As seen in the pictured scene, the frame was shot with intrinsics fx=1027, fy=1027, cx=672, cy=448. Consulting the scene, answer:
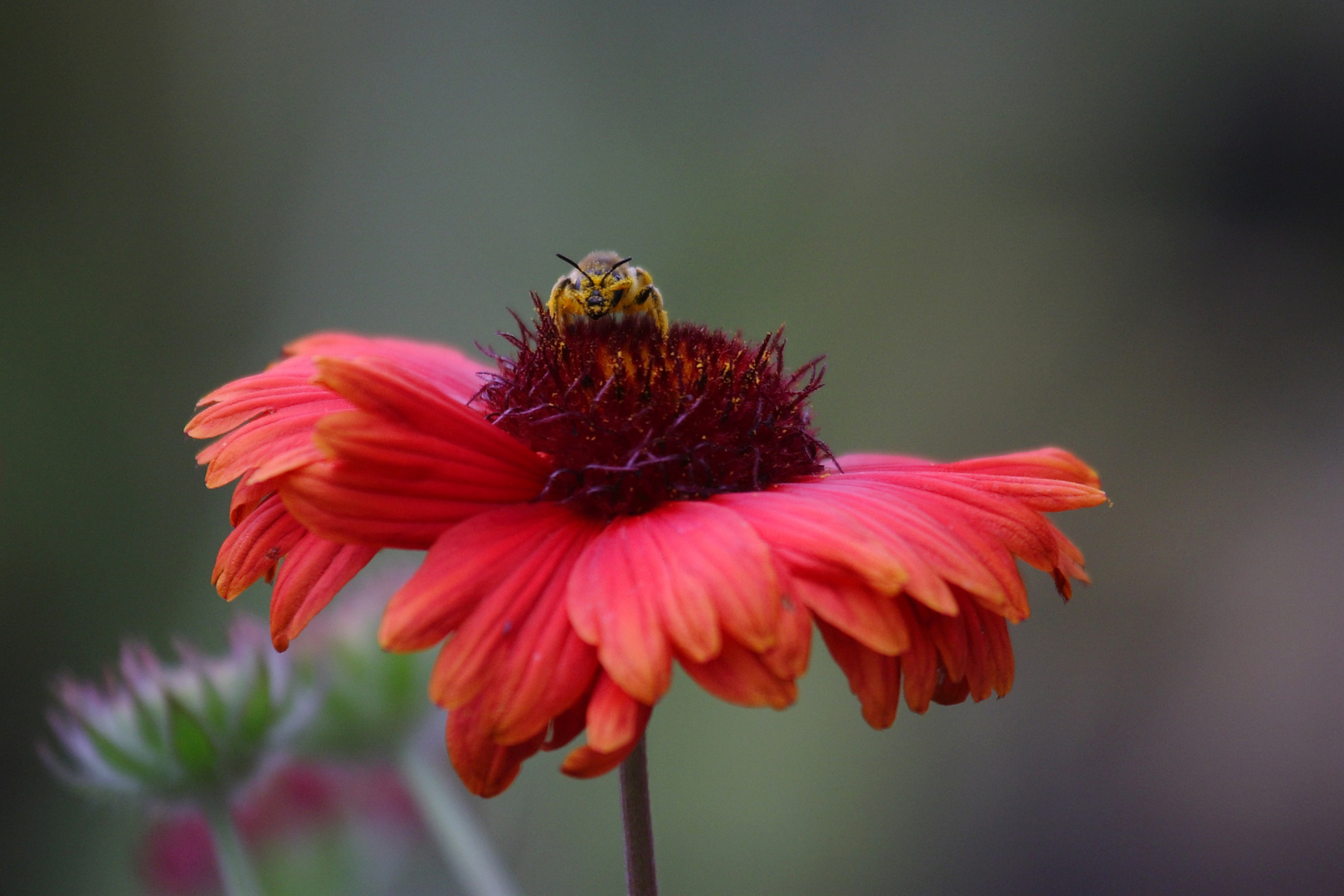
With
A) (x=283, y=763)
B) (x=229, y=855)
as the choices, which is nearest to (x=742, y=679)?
(x=229, y=855)

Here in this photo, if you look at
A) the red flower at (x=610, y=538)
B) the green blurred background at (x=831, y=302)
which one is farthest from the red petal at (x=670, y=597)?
the green blurred background at (x=831, y=302)

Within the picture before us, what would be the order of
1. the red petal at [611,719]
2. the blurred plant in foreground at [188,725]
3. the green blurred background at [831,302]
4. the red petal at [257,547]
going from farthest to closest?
the green blurred background at [831,302], the blurred plant in foreground at [188,725], the red petal at [257,547], the red petal at [611,719]

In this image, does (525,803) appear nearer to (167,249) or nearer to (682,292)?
(682,292)

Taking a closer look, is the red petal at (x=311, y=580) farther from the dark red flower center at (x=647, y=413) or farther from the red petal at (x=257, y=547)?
the dark red flower center at (x=647, y=413)

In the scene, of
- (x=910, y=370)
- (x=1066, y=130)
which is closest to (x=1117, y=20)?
(x=1066, y=130)

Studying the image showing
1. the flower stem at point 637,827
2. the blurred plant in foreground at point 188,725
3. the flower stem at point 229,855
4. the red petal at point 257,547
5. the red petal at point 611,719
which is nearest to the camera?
the red petal at point 611,719

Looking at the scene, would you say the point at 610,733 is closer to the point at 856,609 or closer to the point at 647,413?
the point at 856,609
